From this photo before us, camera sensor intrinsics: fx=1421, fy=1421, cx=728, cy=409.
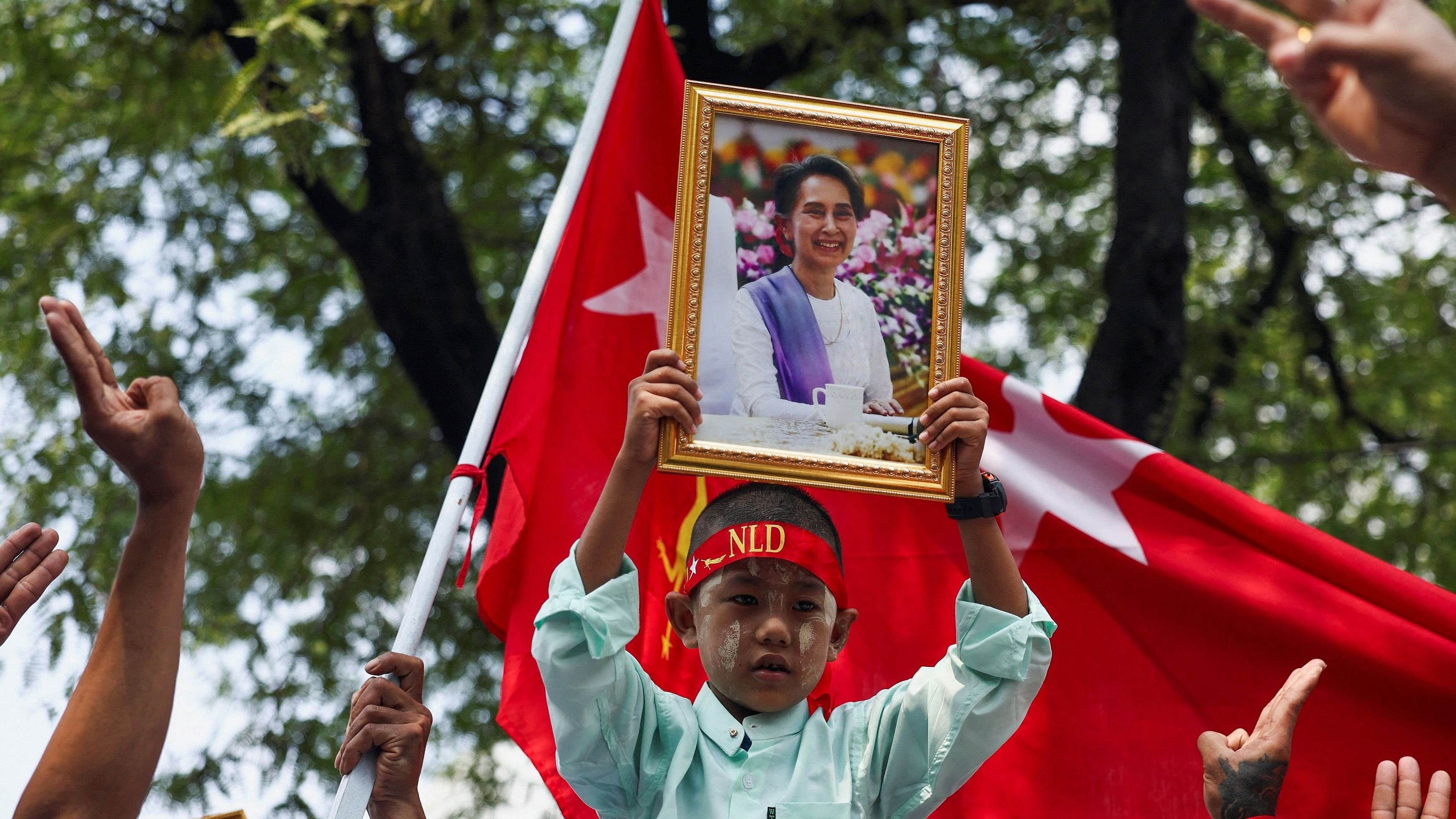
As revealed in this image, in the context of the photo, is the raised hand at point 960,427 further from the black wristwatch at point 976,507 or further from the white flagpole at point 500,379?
the white flagpole at point 500,379

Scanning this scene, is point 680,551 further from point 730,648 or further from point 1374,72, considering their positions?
point 1374,72

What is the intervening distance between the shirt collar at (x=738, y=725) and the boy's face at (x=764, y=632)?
20 millimetres

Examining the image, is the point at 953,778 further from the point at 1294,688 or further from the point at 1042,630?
the point at 1294,688

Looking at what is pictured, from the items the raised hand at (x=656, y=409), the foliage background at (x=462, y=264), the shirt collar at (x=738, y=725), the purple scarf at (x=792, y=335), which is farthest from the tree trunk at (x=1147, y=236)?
the raised hand at (x=656, y=409)

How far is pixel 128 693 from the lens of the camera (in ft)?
7.03

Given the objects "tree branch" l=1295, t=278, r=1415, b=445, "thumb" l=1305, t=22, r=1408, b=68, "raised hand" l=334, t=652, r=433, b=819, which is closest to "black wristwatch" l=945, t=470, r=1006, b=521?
"raised hand" l=334, t=652, r=433, b=819

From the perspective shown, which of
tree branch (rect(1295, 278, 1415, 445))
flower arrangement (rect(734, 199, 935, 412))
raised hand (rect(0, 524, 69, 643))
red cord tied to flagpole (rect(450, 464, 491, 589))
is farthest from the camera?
tree branch (rect(1295, 278, 1415, 445))

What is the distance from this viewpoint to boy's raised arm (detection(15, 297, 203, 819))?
2061mm

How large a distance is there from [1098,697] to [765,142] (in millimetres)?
1653

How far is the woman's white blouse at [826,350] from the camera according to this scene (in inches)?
105

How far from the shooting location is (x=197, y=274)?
6.62 meters

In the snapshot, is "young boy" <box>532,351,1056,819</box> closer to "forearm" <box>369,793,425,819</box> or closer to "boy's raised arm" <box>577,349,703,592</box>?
"boy's raised arm" <box>577,349,703,592</box>

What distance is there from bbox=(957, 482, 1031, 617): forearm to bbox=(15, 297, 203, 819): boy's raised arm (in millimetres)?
1389

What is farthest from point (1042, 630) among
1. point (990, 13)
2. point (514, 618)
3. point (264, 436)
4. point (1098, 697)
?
point (264, 436)
